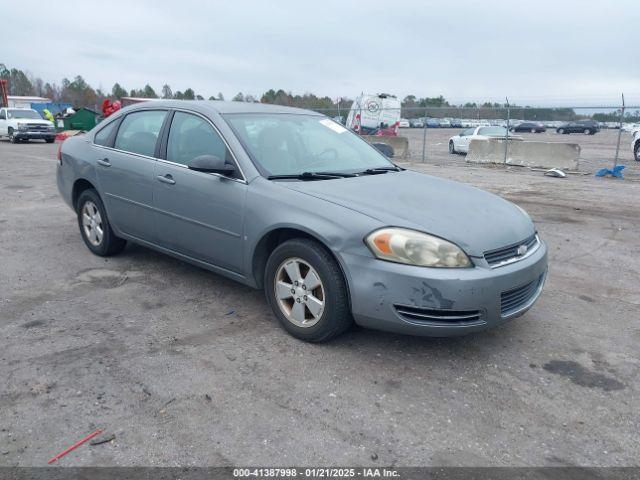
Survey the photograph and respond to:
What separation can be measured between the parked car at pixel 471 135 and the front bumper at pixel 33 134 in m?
18.1

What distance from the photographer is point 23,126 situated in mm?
24516

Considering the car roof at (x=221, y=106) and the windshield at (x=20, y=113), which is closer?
the car roof at (x=221, y=106)

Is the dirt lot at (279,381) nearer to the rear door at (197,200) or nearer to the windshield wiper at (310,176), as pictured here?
the rear door at (197,200)

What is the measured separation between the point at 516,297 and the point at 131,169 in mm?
3370

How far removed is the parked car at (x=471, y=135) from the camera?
A: 2146 cm

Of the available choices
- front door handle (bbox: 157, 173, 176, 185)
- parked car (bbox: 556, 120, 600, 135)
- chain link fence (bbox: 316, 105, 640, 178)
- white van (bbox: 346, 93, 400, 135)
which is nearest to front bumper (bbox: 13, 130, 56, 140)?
chain link fence (bbox: 316, 105, 640, 178)

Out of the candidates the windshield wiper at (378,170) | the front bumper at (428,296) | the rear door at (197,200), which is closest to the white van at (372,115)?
the windshield wiper at (378,170)

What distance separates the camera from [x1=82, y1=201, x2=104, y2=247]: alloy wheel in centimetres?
551

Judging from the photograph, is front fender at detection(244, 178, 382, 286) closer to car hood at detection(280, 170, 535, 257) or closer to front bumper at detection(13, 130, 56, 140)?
car hood at detection(280, 170, 535, 257)

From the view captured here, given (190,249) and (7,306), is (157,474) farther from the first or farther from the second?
(7,306)

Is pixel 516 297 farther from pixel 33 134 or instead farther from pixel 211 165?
pixel 33 134

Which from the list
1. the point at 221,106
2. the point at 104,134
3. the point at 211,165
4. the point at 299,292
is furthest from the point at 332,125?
the point at 104,134

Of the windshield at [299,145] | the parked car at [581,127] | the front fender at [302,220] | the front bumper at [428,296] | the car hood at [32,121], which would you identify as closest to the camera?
the front bumper at [428,296]

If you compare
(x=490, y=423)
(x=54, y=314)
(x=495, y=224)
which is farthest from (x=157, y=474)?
(x=495, y=224)
